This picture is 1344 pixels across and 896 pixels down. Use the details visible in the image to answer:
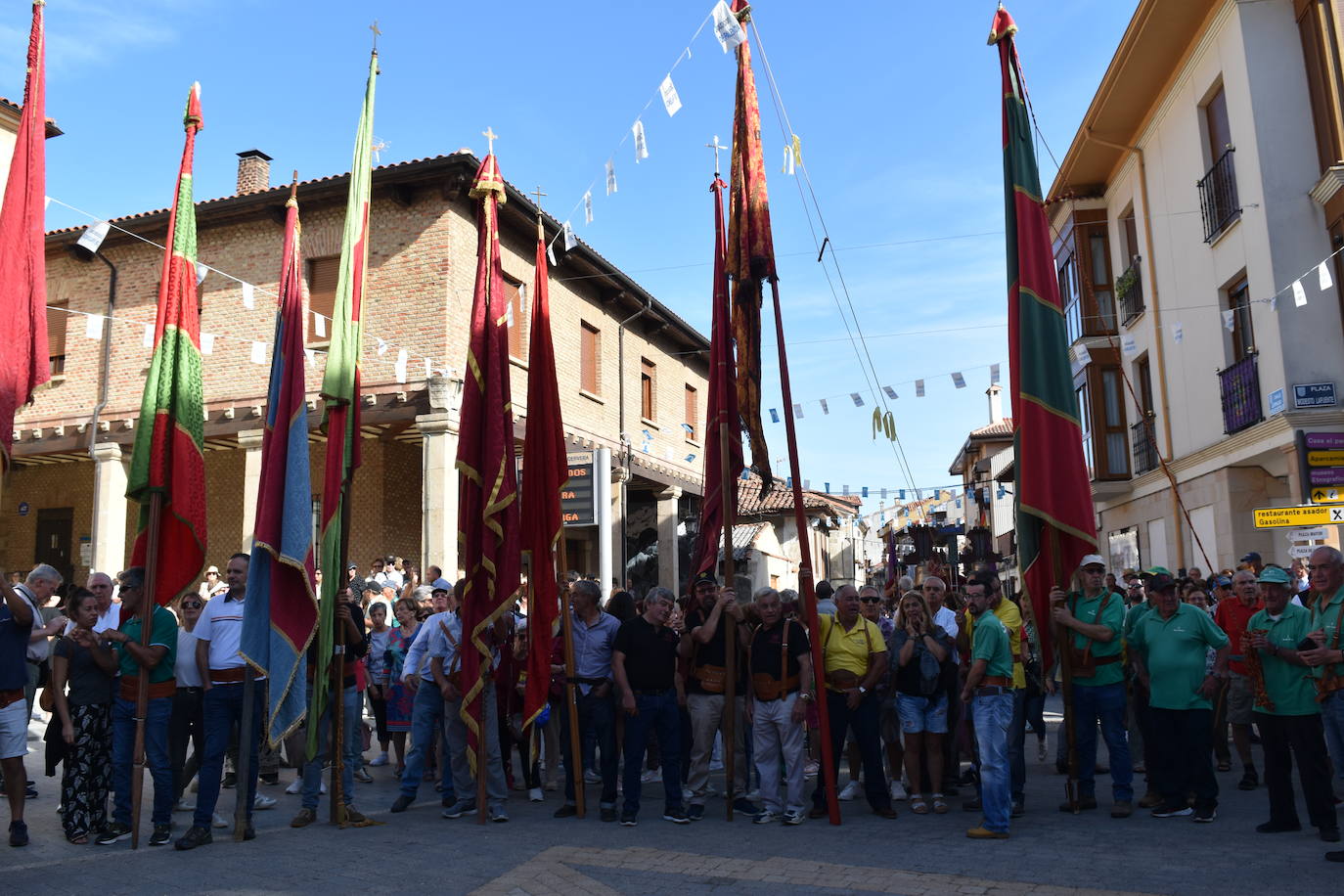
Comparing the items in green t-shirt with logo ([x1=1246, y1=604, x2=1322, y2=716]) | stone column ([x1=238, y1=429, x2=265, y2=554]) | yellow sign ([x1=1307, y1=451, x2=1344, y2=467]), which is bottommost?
green t-shirt with logo ([x1=1246, y1=604, x2=1322, y2=716])

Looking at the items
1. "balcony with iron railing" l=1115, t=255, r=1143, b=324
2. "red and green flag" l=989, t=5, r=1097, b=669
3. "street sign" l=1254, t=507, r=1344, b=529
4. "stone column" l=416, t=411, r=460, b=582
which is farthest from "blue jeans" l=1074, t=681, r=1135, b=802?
"balcony with iron railing" l=1115, t=255, r=1143, b=324

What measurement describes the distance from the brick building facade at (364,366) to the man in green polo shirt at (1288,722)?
9780 millimetres

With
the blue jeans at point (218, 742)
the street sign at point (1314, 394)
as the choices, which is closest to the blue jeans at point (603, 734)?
the blue jeans at point (218, 742)

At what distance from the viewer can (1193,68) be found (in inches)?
664

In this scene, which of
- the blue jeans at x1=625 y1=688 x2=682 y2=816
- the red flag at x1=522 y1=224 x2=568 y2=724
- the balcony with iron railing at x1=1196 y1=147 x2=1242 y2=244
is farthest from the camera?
the balcony with iron railing at x1=1196 y1=147 x2=1242 y2=244

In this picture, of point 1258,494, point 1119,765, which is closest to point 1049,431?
point 1119,765

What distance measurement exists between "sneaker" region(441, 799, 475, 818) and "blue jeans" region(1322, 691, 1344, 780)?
5.96 meters

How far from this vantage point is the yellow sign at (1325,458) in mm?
13930

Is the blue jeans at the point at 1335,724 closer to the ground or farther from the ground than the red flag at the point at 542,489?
closer to the ground

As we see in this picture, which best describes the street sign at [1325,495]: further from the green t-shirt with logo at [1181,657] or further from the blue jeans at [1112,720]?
the blue jeans at [1112,720]

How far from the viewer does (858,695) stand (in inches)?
302

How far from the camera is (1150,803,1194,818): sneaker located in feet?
23.9

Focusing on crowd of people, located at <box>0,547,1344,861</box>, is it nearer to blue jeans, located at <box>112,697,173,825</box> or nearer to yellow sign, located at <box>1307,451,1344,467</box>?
blue jeans, located at <box>112,697,173,825</box>

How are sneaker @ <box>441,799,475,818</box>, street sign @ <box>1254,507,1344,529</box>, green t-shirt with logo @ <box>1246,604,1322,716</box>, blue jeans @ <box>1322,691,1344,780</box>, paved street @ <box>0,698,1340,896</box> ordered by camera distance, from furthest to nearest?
street sign @ <box>1254,507,1344,529</box> < sneaker @ <box>441,799,475,818</box> < green t-shirt with logo @ <box>1246,604,1322,716</box> < blue jeans @ <box>1322,691,1344,780</box> < paved street @ <box>0,698,1340,896</box>
